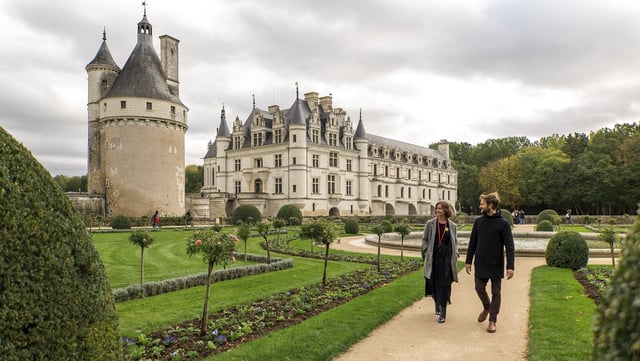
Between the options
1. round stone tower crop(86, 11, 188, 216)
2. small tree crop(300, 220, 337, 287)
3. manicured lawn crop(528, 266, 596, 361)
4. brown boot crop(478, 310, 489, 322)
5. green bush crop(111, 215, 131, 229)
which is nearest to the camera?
manicured lawn crop(528, 266, 596, 361)

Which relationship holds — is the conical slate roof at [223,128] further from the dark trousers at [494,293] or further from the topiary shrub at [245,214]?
the dark trousers at [494,293]

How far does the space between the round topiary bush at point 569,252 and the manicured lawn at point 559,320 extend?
1.88 metres

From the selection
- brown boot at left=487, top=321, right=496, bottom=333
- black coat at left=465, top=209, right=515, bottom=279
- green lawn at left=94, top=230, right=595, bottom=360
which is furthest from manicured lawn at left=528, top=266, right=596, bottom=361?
black coat at left=465, top=209, right=515, bottom=279

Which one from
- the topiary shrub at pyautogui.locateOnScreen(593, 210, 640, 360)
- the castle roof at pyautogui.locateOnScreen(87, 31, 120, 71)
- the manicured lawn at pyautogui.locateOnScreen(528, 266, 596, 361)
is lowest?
the manicured lawn at pyautogui.locateOnScreen(528, 266, 596, 361)

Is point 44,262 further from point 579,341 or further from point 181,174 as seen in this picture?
point 181,174

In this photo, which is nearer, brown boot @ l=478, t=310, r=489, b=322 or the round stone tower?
brown boot @ l=478, t=310, r=489, b=322

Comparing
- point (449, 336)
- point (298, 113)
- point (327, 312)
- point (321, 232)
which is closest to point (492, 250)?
point (449, 336)

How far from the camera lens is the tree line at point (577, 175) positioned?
49.3 m

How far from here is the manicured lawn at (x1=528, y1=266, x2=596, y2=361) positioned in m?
5.29

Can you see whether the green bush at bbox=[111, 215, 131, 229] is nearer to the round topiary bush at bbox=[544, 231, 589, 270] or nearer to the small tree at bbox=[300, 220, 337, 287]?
the small tree at bbox=[300, 220, 337, 287]

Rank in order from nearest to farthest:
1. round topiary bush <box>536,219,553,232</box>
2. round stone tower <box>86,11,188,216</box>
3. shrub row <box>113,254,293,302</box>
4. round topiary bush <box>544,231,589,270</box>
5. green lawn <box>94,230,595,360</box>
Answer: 1. green lawn <box>94,230,595,360</box>
2. shrub row <box>113,254,293,302</box>
3. round topiary bush <box>544,231,589,270</box>
4. round topiary bush <box>536,219,553,232</box>
5. round stone tower <box>86,11,188,216</box>

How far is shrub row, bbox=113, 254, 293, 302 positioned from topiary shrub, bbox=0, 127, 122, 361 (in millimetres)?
4446

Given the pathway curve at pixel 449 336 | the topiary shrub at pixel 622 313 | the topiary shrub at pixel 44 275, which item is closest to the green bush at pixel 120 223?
the pathway curve at pixel 449 336

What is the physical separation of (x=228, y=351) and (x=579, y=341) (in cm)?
435
